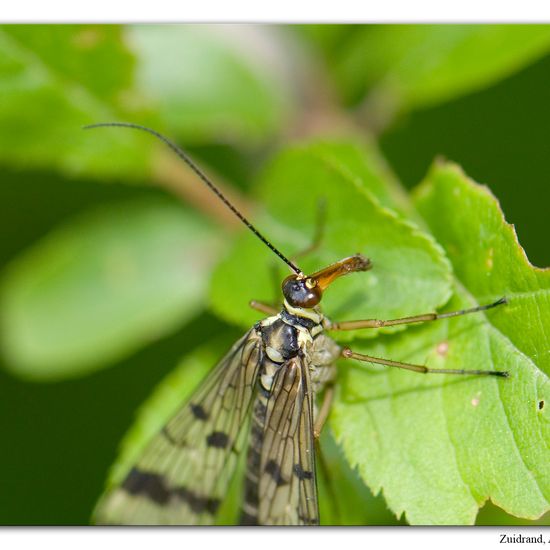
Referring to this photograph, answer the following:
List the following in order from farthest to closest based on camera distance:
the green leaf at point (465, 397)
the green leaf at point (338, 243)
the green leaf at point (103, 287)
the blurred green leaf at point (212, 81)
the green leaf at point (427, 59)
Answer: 1. the green leaf at point (103, 287)
2. the blurred green leaf at point (212, 81)
3. the green leaf at point (427, 59)
4. the green leaf at point (338, 243)
5. the green leaf at point (465, 397)

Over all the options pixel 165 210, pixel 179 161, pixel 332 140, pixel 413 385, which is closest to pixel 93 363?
pixel 165 210

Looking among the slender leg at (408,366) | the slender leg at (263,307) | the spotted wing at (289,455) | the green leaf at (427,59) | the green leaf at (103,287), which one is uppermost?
the green leaf at (427,59)

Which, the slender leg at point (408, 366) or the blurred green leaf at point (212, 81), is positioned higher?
the blurred green leaf at point (212, 81)

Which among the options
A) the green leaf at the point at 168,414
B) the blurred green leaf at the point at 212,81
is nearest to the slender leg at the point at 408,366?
the green leaf at the point at 168,414

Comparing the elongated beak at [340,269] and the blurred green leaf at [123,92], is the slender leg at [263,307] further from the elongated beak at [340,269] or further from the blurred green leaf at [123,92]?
the blurred green leaf at [123,92]

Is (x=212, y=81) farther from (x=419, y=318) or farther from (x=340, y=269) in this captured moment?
(x=419, y=318)

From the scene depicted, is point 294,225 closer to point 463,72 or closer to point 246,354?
point 246,354
